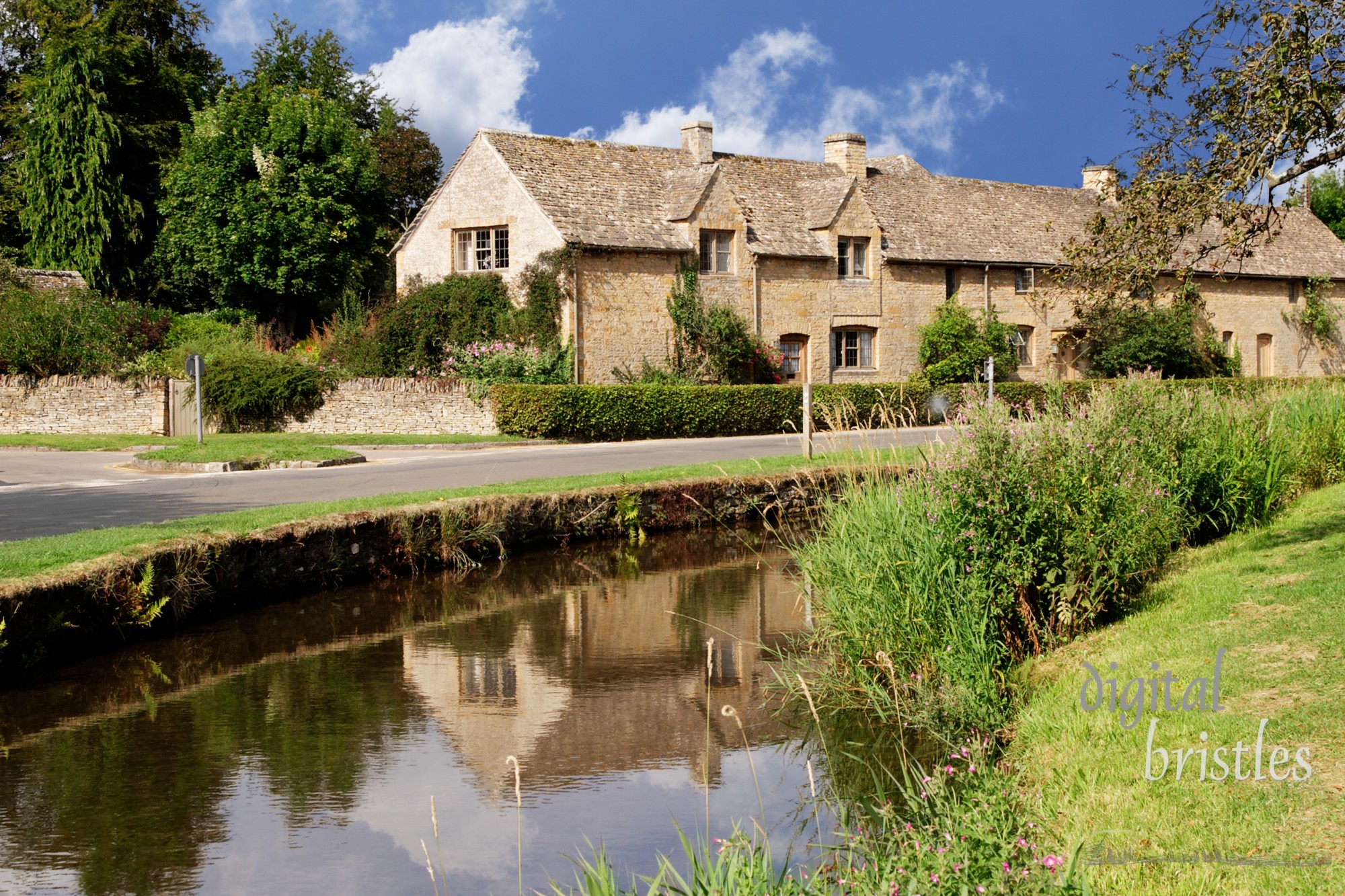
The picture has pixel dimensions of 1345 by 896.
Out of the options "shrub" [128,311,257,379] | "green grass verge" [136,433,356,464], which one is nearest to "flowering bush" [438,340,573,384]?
"shrub" [128,311,257,379]

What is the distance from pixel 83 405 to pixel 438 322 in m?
9.76

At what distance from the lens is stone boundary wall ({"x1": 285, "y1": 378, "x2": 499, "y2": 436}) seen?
30344 mm

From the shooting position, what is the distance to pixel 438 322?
112ft

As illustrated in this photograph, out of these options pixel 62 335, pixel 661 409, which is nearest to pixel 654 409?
pixel 661 409

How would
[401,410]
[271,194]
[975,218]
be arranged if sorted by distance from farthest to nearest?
[975,218] → [271,194] → [401,410]

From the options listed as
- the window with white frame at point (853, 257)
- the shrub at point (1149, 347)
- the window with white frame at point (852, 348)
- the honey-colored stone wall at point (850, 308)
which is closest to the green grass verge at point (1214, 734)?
the honey-colored stone wall at point (850, 308)

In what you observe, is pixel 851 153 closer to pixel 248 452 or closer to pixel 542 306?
pixel 542 306

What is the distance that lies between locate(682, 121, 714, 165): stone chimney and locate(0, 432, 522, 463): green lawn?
13.2 metres

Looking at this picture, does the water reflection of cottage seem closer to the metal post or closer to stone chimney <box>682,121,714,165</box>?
the metal post

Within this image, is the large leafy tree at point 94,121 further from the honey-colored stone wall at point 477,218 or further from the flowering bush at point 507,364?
the flowering bush at point 507,364

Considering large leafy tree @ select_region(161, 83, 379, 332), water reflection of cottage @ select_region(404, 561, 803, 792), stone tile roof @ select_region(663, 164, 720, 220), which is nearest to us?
water reflection of cottage @ select_region(404, 561, 803, 792)

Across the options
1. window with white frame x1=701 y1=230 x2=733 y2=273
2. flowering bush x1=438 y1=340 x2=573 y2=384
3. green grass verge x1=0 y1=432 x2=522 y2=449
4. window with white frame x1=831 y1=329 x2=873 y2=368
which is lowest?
green grass verge x1=0 y1=432 x2=522 y2=449

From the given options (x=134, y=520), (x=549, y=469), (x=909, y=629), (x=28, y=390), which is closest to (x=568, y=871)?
(x=909, y=629)

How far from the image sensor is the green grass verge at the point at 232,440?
2636cm
